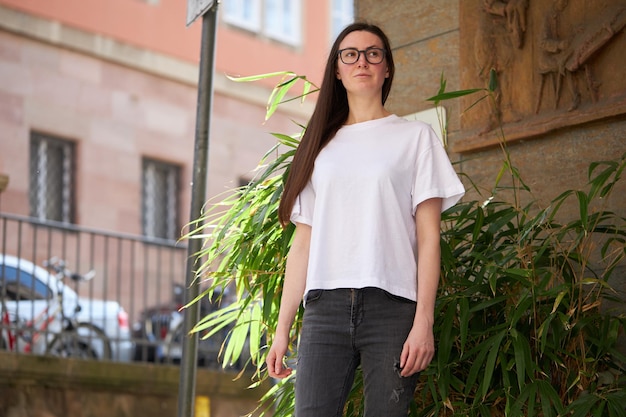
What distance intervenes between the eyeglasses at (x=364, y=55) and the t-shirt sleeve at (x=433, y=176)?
0.25m

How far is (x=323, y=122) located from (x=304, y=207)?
9.7 inches

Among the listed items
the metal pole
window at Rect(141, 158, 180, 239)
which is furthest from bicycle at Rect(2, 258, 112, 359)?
window at Rect(141, 158, 180, 239)

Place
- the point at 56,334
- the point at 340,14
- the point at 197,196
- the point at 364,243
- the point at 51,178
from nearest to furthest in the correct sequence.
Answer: the point at 364,243, the point at 197,196, the point at 56,334, the point at 51,178, the point at 340,14

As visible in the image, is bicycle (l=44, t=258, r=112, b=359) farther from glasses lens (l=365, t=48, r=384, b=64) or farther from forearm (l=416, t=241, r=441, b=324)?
forearm (l=416, t=241, r=441, b=324)

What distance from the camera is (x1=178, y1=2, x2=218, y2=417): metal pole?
5.38 meters

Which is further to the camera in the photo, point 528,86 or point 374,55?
point 528,86

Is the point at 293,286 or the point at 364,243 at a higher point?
the point at 364,243

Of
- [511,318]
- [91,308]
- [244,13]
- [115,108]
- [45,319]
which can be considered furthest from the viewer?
[244,13]

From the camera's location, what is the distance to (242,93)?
21.1 m

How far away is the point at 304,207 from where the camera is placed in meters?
3.73

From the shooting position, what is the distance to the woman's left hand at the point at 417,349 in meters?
3.36

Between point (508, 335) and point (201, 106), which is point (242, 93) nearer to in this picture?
point (201, 106)

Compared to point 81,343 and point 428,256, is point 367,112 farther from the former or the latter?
point 81,343

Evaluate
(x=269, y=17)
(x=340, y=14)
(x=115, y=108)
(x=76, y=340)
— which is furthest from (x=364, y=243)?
(x=340, y=14)
